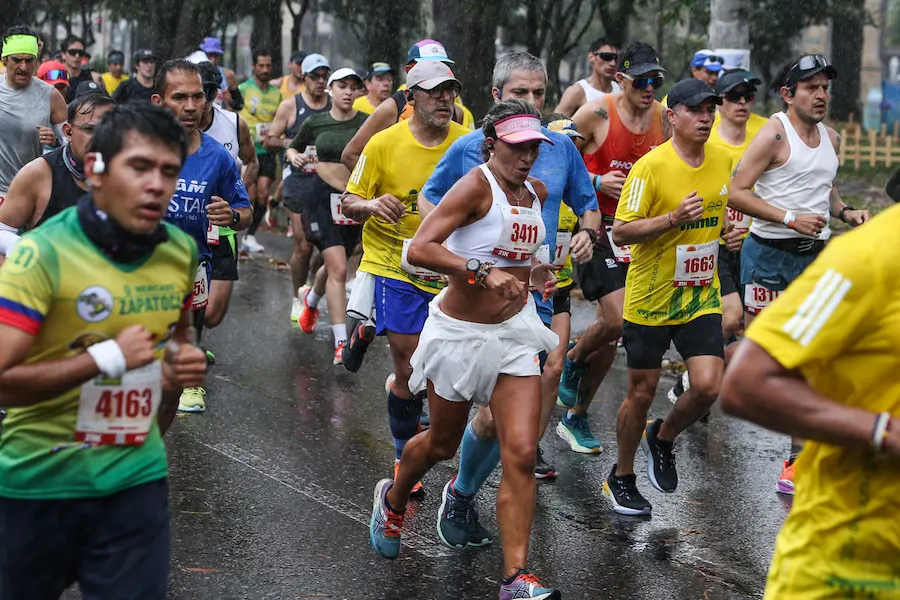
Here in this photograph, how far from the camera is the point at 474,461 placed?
19.0 feet

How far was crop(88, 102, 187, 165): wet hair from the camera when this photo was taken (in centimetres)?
352

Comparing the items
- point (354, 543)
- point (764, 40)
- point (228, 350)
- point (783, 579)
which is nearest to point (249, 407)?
point (228, 350)

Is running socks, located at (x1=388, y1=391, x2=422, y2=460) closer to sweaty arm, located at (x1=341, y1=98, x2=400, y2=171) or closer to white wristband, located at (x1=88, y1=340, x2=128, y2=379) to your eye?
sweaty arm, located at (x1=341, y1=98, x2=400, y2=171)

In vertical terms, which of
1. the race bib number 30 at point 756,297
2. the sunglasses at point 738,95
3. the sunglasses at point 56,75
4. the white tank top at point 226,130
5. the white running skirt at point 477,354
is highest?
the sunglasses at point 56,75

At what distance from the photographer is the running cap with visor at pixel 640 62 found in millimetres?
7660

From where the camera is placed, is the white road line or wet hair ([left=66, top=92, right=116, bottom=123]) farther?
the white road line

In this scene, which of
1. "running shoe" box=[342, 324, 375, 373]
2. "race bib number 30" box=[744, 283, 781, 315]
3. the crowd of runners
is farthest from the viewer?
"running shoe" box=[342, 324, 375, 373]

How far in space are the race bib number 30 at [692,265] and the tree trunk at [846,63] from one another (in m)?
20.6

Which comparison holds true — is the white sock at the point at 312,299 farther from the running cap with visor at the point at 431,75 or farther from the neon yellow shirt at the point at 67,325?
the neon yellow shirt at the point at 67,325

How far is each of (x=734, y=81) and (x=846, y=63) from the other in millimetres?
21512

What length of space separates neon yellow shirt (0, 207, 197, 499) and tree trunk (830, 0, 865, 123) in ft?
79.2

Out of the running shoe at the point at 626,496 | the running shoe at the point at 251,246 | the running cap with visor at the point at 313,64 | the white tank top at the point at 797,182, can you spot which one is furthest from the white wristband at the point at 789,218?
the running shoe at the point at 251,246

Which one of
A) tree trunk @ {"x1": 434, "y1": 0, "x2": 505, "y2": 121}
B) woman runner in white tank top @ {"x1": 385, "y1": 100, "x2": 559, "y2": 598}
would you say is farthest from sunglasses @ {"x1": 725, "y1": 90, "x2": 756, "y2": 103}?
tree trunk @ {"x1": 434, "y1": 0, "x2": 505, "y2": 121}

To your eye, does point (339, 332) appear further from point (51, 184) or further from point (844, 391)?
point (844, 391)
